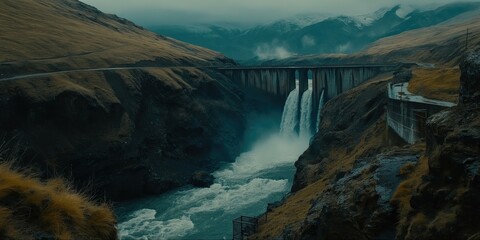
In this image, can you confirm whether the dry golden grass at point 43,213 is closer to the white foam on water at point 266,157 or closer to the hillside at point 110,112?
the hillside at point 110,112

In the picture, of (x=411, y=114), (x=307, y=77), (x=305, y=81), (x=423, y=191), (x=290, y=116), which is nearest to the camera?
(x=423, y=191)

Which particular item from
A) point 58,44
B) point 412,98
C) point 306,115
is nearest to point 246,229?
point 412,98

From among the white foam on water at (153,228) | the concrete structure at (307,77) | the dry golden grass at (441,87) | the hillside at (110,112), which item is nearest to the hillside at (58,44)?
the hillside at (110,112)

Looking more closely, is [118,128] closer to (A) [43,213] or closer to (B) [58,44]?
(B) [58,44]

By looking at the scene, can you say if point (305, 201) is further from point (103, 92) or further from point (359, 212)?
point (103, 92)

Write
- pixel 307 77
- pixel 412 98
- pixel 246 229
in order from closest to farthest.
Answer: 1. pixel 246 229
2. pixel 412 98
3. pixel 307 77

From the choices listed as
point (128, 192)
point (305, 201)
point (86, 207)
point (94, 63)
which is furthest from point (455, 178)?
point (94, 63)
